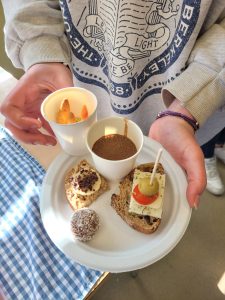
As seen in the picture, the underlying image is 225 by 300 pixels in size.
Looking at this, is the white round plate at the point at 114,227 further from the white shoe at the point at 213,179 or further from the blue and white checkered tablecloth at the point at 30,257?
the white shoe at the point at 213,179

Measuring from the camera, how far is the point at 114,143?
0.65 m

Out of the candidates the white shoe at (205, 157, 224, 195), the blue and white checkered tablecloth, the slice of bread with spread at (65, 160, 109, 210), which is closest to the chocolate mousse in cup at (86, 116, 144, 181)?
the slice of bread with spread at (65, 160, 109, 210)

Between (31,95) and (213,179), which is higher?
(31,95)

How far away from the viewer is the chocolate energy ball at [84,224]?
1.86 ft

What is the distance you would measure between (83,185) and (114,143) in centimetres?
11

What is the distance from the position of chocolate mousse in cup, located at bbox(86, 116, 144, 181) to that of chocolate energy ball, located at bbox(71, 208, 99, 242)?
0.09 m

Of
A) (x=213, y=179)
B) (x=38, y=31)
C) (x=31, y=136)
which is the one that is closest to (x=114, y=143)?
(x=31, y=136)

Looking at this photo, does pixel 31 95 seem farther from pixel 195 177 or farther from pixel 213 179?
pixel 213 179

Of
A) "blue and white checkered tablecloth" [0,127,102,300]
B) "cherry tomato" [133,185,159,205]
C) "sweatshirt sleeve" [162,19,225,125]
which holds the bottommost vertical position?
"blue and white checkered tablecloth" [0,127,102,300]

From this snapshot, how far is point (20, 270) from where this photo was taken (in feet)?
2.48

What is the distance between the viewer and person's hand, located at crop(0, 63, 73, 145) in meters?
0.71

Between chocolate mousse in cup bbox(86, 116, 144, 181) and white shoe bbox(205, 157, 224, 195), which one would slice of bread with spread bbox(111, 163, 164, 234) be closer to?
chocolate mousse in cup bbox(86, 116, 144, 181)

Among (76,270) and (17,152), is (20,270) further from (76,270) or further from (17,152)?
(17,152)

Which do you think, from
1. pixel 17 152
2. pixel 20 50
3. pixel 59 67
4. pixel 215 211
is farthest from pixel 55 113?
pixel 215 211
